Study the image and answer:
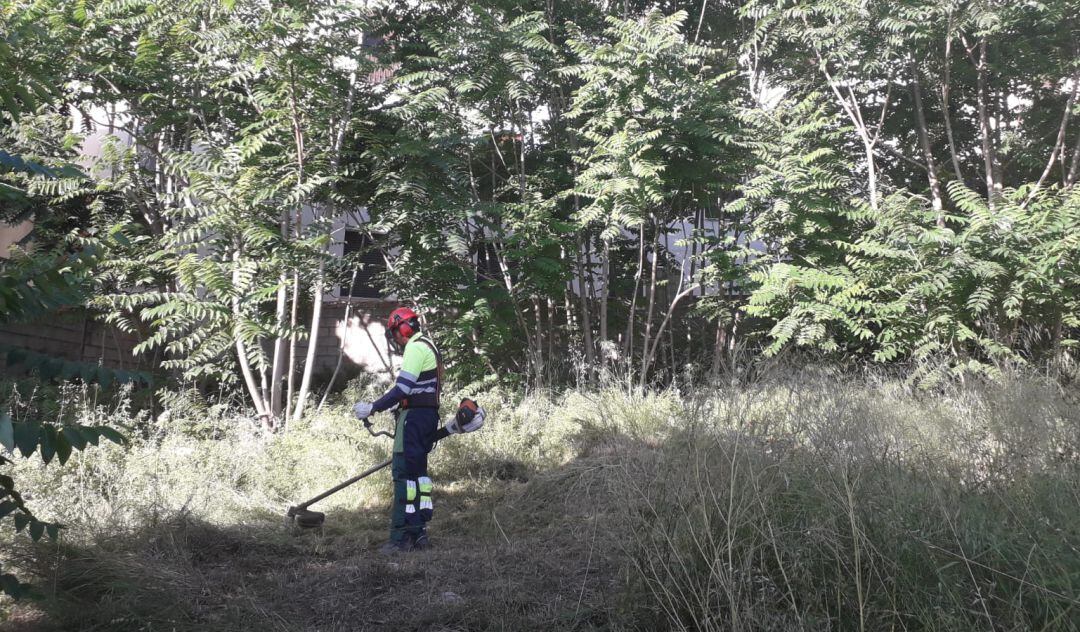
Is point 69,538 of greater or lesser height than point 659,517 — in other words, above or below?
below

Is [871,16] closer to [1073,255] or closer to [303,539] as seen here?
[1073,255]

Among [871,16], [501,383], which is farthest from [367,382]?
[871,16]

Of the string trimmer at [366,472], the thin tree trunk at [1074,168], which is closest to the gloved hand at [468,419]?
the string trimmer at [366,472]

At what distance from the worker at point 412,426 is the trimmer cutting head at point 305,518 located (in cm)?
59

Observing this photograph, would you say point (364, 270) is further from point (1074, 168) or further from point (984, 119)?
point (1074, 168)

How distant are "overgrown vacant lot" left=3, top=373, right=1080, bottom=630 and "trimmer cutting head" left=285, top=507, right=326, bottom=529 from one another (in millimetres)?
123

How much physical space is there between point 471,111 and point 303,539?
21.2 feet

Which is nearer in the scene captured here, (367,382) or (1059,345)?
(1059,345)

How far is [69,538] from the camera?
5102 millimetres

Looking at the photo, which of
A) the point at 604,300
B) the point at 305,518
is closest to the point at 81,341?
the point at 305,518

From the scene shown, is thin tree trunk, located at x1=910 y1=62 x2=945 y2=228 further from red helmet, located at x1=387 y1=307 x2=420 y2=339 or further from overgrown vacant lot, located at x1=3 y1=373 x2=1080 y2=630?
red helmet, located at x1=387 y1=307 x2=420 y2=339

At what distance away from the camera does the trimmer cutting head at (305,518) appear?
21.5 ft

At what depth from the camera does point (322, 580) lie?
210 inches

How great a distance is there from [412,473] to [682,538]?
124 inches
